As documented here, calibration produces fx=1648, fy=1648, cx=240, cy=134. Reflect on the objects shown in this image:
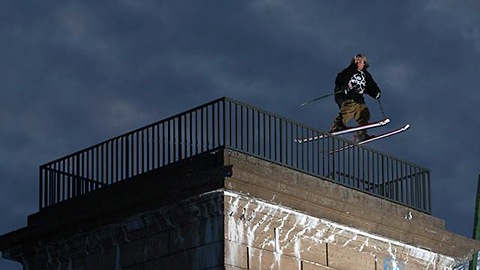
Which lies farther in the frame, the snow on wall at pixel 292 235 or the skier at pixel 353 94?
the skier at pixel 353 94

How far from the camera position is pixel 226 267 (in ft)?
95.2

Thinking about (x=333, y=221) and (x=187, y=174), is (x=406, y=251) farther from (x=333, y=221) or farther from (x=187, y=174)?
(x=187, y=174)

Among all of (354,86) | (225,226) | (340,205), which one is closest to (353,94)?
(354,86)

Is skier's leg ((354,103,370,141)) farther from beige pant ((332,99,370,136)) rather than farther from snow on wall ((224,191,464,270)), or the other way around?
snow on wall ((224,191,464,270))

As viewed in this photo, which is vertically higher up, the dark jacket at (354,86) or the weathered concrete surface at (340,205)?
the dark jacket at (354,86)

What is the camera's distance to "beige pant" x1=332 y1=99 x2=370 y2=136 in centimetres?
3403

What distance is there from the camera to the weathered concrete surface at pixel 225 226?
2942 cm

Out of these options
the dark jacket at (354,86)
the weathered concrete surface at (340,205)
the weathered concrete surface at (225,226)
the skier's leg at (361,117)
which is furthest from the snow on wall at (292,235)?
the dark jacket at (354,86)

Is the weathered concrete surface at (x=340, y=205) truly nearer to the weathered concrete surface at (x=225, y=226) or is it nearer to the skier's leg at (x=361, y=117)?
the weathered concrete surface at (x=225, y=226)

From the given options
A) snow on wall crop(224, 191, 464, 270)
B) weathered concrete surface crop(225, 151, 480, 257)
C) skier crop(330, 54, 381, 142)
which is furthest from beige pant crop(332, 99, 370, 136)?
snow on wall crop(224, 191, 464, 270)

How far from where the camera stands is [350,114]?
34062 millimetres

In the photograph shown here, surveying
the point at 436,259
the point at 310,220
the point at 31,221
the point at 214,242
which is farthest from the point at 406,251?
the point at 31,221

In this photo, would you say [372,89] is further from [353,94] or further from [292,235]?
[292,235]

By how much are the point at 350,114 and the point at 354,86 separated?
59 centimetres
